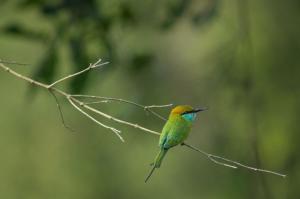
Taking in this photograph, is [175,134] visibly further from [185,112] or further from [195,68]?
[195,68]

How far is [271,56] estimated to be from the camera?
7953 mm

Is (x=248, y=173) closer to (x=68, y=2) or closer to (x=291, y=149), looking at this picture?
(x=291, y=149)

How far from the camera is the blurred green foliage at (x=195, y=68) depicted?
6637 millimetres

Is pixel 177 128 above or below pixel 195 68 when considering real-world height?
above

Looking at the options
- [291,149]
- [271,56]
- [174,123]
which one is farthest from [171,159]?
[174,123]

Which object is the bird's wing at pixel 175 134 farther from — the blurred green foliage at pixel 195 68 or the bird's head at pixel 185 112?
the blurred green foliage at pixel 195 68

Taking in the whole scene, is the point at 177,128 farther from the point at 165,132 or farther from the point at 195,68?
the point at 195,68

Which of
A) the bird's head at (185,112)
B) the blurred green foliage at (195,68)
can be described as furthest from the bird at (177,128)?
the blurred green foliage at (195,68)

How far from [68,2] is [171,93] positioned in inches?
74.7

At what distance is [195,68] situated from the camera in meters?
9.15

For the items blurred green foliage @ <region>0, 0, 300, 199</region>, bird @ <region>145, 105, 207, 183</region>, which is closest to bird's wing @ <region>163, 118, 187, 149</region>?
bird @ <region>145, 105, 207, 183</region>

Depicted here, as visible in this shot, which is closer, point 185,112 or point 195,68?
point 185,112

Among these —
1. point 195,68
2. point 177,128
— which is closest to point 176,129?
point 177,128

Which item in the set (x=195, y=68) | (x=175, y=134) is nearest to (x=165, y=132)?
(x=175, y=134)
